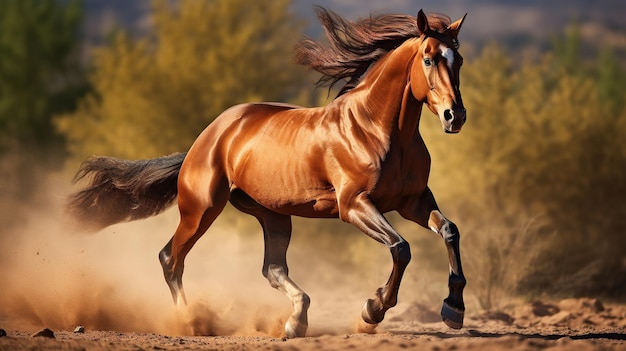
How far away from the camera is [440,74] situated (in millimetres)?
6305

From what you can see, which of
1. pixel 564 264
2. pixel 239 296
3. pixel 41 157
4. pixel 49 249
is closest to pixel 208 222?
pixel 239 296

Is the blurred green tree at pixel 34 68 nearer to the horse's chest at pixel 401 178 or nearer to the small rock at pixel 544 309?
the small rock at pixel 544 309

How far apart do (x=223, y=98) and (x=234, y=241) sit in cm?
512

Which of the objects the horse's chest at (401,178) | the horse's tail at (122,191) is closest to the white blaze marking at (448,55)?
the horse's chest at (401,178)

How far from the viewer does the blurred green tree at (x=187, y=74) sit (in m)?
18.0

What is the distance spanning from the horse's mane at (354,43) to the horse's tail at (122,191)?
1.69 m

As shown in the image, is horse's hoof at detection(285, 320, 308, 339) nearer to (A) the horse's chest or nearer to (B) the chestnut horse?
(B) the chestnut horse

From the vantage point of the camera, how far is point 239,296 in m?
9.38

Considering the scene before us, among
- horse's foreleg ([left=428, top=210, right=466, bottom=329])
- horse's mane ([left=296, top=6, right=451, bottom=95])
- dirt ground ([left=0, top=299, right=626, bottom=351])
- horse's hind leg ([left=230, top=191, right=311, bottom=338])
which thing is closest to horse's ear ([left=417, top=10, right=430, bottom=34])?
horse's mane ([left=296, top=6, right=451, bottom=95])

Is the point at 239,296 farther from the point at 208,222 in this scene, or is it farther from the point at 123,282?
the point at 208,222

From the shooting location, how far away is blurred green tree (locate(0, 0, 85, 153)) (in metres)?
25.9

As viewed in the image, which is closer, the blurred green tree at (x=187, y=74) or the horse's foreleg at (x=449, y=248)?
the horse's foreleg at (x=449, y=248)

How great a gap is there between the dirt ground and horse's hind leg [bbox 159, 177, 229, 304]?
2.64 feet

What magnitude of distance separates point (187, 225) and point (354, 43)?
6.38ft
